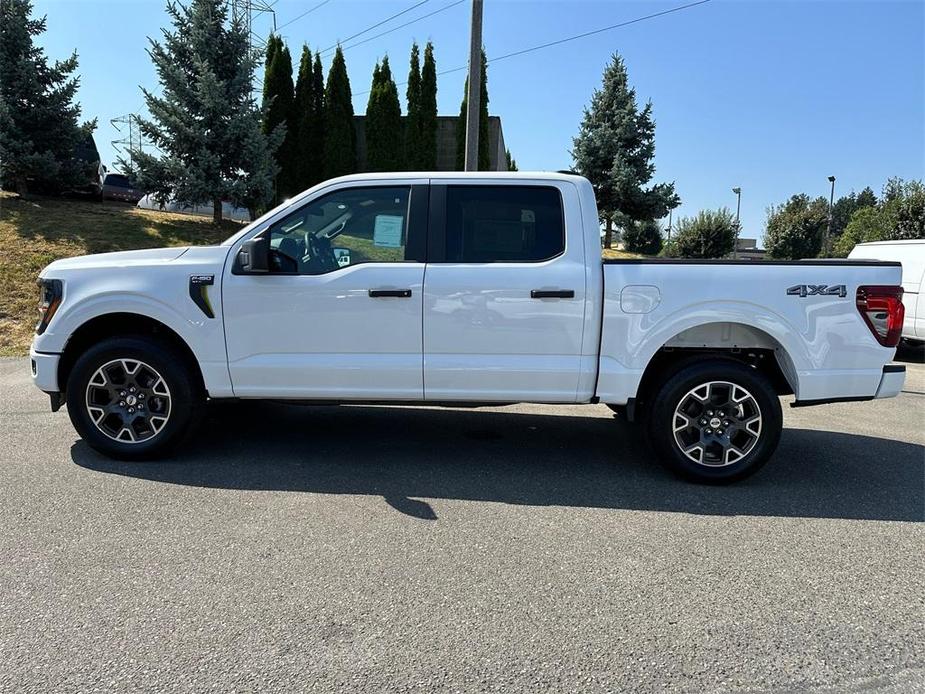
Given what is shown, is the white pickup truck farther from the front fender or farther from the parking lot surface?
the parking lot surface

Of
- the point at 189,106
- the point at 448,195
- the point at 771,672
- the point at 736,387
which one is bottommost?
the point at 771,672

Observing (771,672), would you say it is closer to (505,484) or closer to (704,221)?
(505,484)

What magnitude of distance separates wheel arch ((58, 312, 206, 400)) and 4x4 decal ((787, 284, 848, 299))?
4209 millimetres

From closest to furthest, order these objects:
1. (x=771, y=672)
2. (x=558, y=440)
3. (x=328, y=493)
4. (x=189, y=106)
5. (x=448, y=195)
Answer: (x=771, y=672)
(x=328, y=493)
(x=448, y=195)
(x=558, y=440)
(x=189, y=106)

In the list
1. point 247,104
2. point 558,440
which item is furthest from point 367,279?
point 247,104

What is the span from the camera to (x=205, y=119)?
1459 centimetres

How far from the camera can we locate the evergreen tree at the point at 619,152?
21.5 metres

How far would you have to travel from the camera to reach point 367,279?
444 centimetres

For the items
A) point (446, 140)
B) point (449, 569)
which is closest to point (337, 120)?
point (446, 140)

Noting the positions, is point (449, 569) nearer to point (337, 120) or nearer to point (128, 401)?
point (128, 401)

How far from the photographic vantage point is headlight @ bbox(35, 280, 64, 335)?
464 cm

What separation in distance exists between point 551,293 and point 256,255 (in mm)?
1999

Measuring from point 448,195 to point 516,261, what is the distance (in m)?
0.69

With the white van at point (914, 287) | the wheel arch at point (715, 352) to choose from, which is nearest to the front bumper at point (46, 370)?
the wheel arch at point (715, 352)
